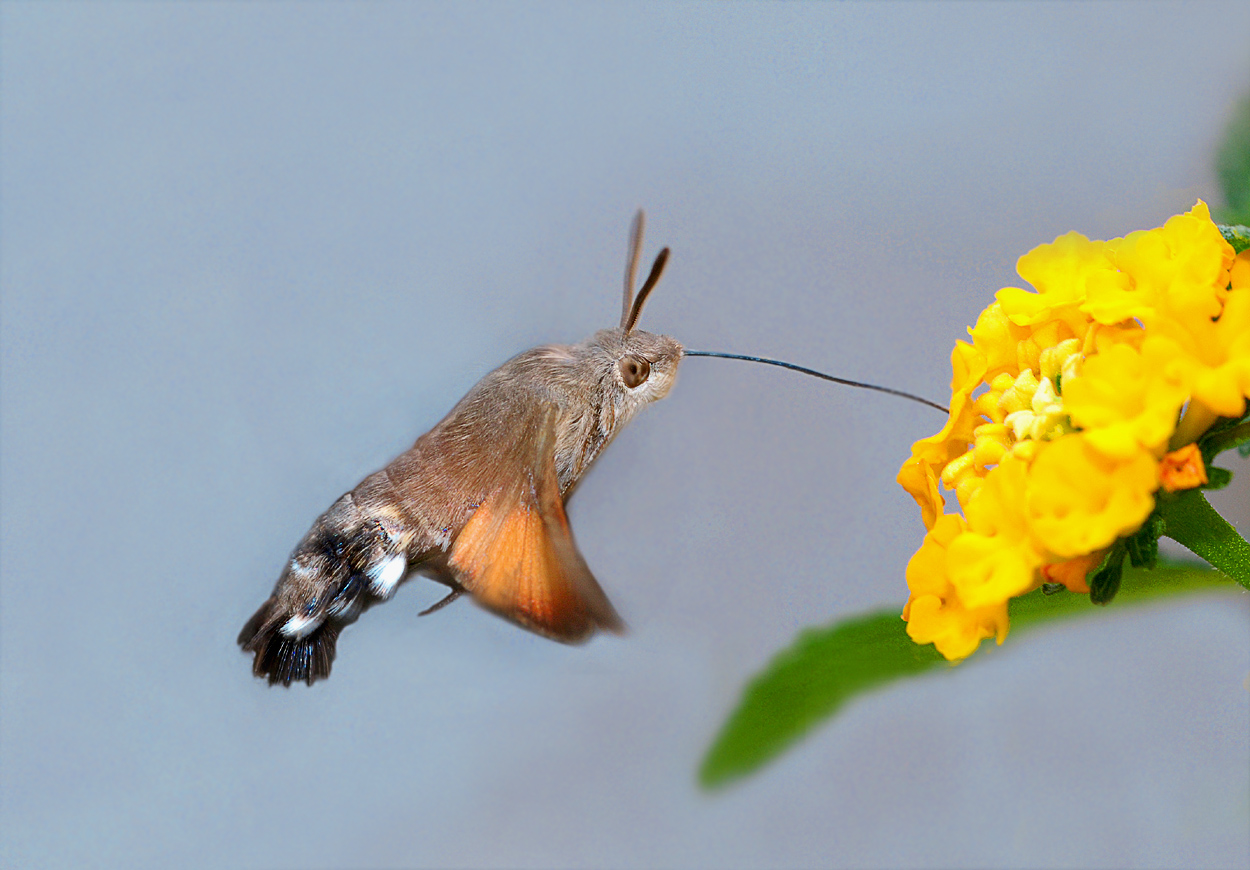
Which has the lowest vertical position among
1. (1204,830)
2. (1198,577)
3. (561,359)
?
(1204,830)

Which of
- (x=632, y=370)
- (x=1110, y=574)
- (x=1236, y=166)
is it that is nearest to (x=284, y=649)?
(x=632, y=370)

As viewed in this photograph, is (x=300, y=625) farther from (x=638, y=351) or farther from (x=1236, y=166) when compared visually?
(x=1236, y=166)

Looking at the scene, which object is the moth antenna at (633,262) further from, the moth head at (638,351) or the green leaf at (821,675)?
the green leaf at (821,675)

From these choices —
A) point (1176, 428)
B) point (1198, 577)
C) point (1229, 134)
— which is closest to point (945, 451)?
point (1176, 428)

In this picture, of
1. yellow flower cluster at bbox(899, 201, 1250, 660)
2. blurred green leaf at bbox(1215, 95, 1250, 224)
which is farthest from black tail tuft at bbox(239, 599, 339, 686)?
blurred green leaf at bbox(1215, 95, 1250, 224)

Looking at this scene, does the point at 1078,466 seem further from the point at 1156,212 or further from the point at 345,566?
the point at 1156,212

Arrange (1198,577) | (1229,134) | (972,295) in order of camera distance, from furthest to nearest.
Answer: (972,295) → (1229,134) → (1198,577)
